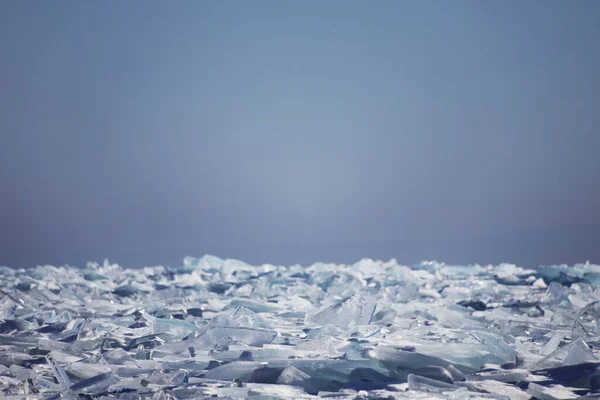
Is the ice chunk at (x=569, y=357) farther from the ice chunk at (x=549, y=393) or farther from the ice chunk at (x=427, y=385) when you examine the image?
the ice chunk at (x=427, y=385)

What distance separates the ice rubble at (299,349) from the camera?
147cm

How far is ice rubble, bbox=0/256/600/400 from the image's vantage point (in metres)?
1.47

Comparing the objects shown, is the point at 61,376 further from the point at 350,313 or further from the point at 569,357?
the point at 569,357

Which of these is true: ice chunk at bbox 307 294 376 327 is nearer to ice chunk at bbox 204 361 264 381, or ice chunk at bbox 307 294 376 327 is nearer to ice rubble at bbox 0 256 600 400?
ice rubble at bbox 0 256 600 400

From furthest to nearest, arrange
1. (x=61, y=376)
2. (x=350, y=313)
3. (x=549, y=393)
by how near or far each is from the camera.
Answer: (x=350, y=313) < (x=61, y=376) < (x=549, y=393)

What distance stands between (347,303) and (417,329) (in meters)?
0.37

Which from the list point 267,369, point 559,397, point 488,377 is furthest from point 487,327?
point 267,369

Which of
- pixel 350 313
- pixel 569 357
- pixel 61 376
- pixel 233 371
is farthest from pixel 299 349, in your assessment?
pixel 569 357

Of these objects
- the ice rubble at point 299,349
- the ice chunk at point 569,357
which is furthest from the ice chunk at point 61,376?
the ice chunk at point 569,357

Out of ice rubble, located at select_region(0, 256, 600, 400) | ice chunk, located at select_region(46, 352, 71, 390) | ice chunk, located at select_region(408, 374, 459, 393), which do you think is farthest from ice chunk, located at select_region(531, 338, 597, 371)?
ice chunk, located at select_region(46, 352, 71, 390)

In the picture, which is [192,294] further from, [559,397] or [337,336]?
[559,397]

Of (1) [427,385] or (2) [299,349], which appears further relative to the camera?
(2) [299,349]

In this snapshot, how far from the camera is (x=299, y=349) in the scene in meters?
1.94

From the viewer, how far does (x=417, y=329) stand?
233 centimetres
